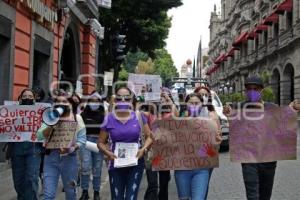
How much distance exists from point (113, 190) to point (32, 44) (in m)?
8.67

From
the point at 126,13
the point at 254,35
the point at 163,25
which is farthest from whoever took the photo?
the point at 254,35

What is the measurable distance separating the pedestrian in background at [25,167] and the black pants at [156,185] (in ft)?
5.18

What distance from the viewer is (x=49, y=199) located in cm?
681

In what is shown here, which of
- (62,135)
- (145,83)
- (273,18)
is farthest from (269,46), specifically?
(62,135)

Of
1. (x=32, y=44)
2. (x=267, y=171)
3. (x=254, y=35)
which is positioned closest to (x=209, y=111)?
(x=267, y=171)

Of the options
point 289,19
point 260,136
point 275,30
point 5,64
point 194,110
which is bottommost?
point 260,136

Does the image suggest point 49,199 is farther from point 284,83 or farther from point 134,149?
point 284,83

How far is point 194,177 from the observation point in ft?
21.5

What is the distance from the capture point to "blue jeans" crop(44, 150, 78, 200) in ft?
22.9

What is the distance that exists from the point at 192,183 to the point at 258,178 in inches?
32.3

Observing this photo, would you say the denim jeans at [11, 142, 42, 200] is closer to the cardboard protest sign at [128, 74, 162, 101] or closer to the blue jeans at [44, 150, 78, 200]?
the blue jeans at [44, 150, 78, 200]

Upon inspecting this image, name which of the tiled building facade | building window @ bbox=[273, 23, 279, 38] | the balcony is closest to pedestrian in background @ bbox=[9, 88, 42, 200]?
the tiled building facade

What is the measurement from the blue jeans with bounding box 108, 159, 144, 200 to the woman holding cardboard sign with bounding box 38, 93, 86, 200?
89 centimetres

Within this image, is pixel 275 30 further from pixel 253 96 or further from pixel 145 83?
pixel 253 96
